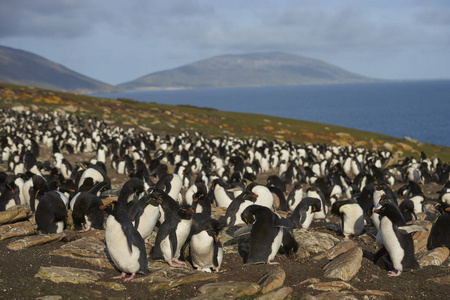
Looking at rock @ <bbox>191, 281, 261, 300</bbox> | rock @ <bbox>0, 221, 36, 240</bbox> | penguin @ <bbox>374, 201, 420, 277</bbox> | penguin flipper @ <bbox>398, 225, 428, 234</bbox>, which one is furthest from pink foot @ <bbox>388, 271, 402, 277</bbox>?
rock @ <bbox>0, 221, 36, 240</bbox>

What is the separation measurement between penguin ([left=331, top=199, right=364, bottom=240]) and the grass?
136 feet

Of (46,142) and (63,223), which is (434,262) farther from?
(46,142)

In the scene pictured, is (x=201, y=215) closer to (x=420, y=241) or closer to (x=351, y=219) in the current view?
(x=351, y=219)

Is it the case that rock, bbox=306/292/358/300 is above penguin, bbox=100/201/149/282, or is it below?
below

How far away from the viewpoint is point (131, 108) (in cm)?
6366

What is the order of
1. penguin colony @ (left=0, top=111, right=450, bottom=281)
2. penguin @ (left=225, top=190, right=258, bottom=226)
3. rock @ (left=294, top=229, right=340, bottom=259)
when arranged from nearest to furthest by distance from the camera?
penguin colony @ (left=0, top=111, right=450, bottom=281) < rock @ (left=294, top=229, right=340, bottom=259) < penguin @ (left=225, top=190, right=258, bottom=226)

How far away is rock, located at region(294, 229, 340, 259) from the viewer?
34.5ft

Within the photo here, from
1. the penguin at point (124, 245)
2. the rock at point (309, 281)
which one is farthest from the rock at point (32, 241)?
the rock at point (309, 281)

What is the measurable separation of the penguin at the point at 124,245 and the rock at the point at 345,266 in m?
3.79

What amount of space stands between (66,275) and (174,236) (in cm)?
242

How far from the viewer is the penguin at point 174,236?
9.33 m

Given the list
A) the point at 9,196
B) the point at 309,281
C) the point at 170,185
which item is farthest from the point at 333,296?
the point at 9,196

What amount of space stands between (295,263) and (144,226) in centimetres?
381

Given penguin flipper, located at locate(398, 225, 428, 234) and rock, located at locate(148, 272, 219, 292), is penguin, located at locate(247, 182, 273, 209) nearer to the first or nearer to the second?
penguin flipper, located at locate(398, 225, 428, 234)
